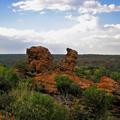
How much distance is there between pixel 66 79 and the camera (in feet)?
134

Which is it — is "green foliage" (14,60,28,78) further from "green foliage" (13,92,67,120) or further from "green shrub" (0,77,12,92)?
"green foliage" (13,92,67,120)

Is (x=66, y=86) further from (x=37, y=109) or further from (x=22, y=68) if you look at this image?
(x=37, y=109)

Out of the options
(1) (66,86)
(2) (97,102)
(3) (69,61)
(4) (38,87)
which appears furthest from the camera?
(3) (69,61)

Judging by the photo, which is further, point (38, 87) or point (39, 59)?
point (39, 59)

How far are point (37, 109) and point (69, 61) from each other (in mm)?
29092

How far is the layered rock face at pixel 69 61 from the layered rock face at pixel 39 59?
1.58m

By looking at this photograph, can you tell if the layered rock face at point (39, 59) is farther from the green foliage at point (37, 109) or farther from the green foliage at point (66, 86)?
the green foliage at point (37, 109)

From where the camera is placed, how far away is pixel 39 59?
48.5 meters

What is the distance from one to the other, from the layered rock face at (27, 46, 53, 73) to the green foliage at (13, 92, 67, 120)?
25814 mm

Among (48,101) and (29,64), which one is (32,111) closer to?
(48,101)

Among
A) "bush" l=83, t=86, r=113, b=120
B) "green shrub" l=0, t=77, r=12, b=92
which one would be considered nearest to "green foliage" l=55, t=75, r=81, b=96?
"bush" l=83, t=86, r=113, b=120

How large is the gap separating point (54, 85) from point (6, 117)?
21.2 metres

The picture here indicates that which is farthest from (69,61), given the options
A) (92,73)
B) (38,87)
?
(92,73)

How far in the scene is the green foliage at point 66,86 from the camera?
128 feet
